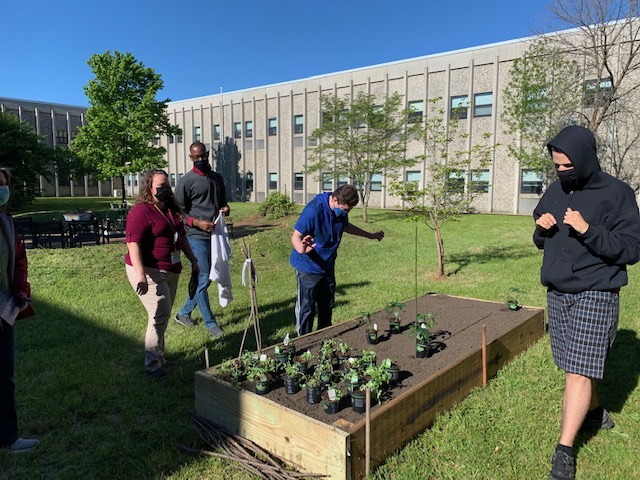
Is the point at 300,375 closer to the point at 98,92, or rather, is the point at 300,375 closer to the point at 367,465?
the point at 367,465

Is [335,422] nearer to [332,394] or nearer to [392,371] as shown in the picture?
[332,394]

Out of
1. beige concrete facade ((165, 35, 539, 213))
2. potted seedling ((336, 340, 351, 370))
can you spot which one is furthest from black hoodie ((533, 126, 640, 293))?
beige concrete facade ((165, 35, 539, 213))

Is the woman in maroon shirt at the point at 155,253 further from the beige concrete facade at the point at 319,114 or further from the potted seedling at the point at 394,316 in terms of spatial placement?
the beige concrete facade at the point at 319,114

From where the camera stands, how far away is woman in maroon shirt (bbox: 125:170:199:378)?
384 centimetres

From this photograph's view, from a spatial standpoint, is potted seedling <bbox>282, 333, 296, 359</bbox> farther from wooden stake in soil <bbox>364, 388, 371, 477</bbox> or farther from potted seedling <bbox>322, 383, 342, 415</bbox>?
wooden stake in soil <bbox>364, 388, 371, 477</bbox>

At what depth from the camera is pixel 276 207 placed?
19.1 metres

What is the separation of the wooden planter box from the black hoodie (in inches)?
45.4

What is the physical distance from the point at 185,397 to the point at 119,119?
27295 millimetres

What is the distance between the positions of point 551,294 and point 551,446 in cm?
100

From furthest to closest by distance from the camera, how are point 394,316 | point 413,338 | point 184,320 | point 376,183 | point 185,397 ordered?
1. point 376,183
2. point 184,320
3. point 394,316
4. point 413,338
5. point 185,397

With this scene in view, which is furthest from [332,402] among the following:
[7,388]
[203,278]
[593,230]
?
[203,278]

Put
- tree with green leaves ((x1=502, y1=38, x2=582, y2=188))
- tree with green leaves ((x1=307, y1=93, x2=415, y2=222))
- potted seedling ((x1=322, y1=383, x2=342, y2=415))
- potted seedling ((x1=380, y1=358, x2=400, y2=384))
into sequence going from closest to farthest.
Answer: potted seedling ((x1=322, y1=383, x2=342, y2=415)) → potted seedling ((x1=380, y1=358, x2=400, y2=384)) → tree with green leaves ((x1=502, y1=38, x2=582, y2=188)) → tree with green leaves ((x1=307, y1=93, x2=415, y2=222))

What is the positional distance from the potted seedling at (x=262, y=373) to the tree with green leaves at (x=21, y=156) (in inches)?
817

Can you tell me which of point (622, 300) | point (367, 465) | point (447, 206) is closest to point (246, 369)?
point (367, 465)
